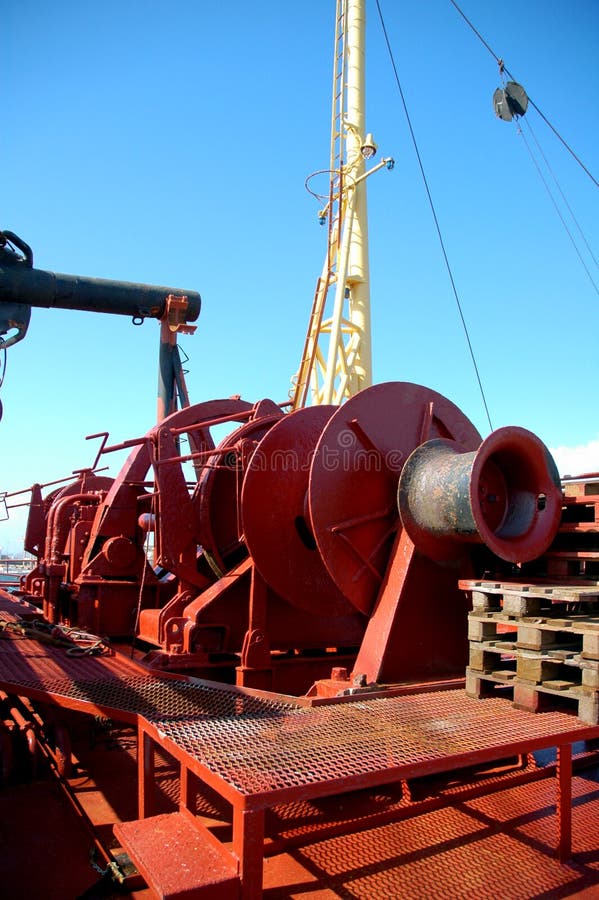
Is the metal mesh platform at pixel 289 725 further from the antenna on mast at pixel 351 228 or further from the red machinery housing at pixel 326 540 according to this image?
the antenna on mast at pixel 351 228

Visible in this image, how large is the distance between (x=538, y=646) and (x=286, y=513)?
→ 236cm

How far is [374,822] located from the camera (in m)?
3.41

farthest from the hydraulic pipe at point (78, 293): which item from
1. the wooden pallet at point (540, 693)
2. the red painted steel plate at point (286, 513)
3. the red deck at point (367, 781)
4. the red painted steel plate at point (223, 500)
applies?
the wooden pallet at point (540, 693)

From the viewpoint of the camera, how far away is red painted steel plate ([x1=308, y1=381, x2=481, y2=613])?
504 cm

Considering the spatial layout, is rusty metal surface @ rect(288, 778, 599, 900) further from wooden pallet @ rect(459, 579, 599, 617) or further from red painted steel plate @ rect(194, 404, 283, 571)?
red painted steel plate @ rect(194, 404, 283, 571)

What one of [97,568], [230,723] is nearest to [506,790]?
[230,723]

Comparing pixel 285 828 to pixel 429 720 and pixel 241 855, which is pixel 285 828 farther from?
pixel 241 855

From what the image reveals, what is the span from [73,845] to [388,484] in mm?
3080

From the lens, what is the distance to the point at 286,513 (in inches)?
226

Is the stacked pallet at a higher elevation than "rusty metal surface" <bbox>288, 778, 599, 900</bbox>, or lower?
higher

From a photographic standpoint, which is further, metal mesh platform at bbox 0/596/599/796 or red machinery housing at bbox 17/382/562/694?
red machinery housing at bbox 17/382/562/694

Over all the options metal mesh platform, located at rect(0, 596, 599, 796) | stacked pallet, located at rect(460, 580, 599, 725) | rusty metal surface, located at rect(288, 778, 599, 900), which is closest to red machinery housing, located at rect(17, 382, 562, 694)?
stacked pallet, located at rect(460, 580, 599, 725)

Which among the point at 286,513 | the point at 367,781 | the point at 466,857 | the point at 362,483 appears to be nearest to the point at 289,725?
the point at 367,781

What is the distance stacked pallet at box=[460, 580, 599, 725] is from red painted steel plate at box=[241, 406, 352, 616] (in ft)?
5.52
